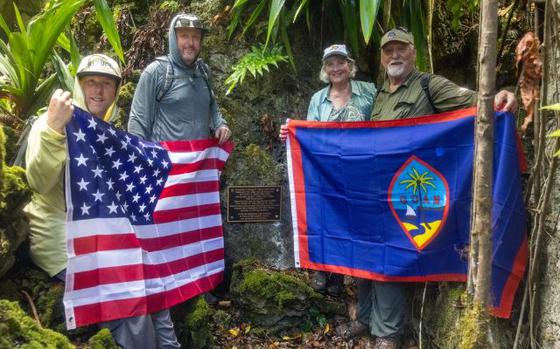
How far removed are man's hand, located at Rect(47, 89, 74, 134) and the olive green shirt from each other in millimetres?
2119

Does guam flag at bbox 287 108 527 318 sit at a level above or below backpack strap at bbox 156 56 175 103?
below

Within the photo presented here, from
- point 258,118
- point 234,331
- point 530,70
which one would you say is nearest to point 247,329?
point 234,331

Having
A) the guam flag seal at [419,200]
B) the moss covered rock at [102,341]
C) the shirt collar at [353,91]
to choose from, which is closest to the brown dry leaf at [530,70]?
the guam flag seal at [419,200]

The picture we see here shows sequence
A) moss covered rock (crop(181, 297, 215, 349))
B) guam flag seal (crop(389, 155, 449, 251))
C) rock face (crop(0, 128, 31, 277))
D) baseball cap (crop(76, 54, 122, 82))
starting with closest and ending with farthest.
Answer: rock face (crop(0, 128, 31, 277)) < baseball cap (crop(76, 54, 122, 82)) < guam flag seal (crop(389, 155, 449, 251)) < moss covered rock (crop(181, 297, 215, 349))

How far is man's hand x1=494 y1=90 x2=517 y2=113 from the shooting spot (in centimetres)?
294

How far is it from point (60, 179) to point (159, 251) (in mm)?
905

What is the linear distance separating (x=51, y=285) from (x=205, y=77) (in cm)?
204

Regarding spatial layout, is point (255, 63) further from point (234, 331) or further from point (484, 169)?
point (484, 169)

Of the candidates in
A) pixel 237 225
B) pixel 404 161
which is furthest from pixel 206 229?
pixel 404 161

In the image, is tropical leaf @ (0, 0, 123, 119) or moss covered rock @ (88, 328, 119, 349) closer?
moss covered rock @ (88, 328, 119, 349)

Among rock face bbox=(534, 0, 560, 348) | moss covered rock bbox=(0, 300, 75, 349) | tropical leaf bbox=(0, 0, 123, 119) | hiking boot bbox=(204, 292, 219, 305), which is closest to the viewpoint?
moss covered rock bbox=(0, 300, 75, 349)

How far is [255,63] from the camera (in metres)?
4.84

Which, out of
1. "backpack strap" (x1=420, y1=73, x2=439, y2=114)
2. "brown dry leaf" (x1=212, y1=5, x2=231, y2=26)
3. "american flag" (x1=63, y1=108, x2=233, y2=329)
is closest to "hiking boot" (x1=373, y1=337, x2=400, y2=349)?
"american flag" (x1=63, y1=108, x2=233, y2=329)

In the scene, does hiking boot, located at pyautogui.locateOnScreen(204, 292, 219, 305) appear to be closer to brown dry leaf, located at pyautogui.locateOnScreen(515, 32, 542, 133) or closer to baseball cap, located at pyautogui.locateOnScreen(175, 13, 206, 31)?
baseball cap, located at pyautogui.locateOnScreen(175, 13, 206, 31)
